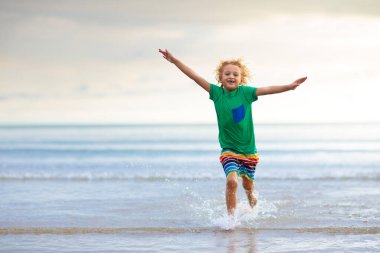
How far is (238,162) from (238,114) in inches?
21.9

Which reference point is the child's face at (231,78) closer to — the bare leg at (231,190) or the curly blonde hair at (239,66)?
the curly blonde hair at (239,66)

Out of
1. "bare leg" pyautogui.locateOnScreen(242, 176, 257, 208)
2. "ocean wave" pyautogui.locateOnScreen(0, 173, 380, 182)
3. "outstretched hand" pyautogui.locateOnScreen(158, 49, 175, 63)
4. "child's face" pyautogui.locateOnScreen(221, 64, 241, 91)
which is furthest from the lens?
"ocean wave" pyautogui.locateOnScreen(0, 173, 380, 182)

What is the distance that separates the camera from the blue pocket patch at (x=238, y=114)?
6832mm

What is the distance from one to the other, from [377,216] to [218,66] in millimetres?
2760

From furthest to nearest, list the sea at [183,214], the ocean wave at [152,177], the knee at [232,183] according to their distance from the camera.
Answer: the ocean wave at [152,177] < the knee at [232,183] < the sea at [183,214]

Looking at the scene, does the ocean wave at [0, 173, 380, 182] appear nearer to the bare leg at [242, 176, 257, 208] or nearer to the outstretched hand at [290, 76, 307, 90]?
the bare leg at [242, 176, 257, 208]

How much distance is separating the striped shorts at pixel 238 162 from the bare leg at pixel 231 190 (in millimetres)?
95

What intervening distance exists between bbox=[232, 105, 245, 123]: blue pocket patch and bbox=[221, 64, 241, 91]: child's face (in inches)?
10.4

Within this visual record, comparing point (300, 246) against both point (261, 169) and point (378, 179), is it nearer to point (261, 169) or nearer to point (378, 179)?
point (378, 179)

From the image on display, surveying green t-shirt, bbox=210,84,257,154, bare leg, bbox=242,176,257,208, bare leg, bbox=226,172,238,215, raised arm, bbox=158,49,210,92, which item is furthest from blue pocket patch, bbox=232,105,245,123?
bare leg, bbox=242,176,257,208

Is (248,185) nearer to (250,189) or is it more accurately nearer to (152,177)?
(250,189)

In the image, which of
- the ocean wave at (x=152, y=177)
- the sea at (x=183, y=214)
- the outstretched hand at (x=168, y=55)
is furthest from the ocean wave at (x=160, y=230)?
the ocean wave at (x=152, y=177)

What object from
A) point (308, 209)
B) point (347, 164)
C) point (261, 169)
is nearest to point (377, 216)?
point (308, 209)

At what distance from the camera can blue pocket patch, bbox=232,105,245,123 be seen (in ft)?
22.4
